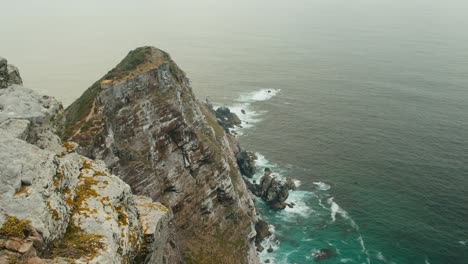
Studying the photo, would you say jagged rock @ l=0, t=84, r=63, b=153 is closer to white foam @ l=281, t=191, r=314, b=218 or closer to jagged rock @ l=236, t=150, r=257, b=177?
white foam @ l=281, t=191, r=314, b=218

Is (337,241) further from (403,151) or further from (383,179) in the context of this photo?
(403,151)

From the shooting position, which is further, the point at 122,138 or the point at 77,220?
the point at 122,138

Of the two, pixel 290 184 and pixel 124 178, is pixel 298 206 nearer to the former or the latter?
pixel 290 184

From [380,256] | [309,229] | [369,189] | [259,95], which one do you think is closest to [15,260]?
[380,256]

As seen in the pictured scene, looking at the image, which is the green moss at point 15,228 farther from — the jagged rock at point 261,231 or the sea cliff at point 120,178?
the jagged rock at point 261,231

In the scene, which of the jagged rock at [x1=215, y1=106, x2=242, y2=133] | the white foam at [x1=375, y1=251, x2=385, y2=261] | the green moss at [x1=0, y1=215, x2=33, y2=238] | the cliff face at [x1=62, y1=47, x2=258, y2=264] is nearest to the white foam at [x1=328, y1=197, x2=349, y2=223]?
the white foam at [x1=375, y1=251, x2=385, y2=261]

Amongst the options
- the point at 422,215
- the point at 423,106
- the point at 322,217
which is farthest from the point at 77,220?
the point at 423,106
